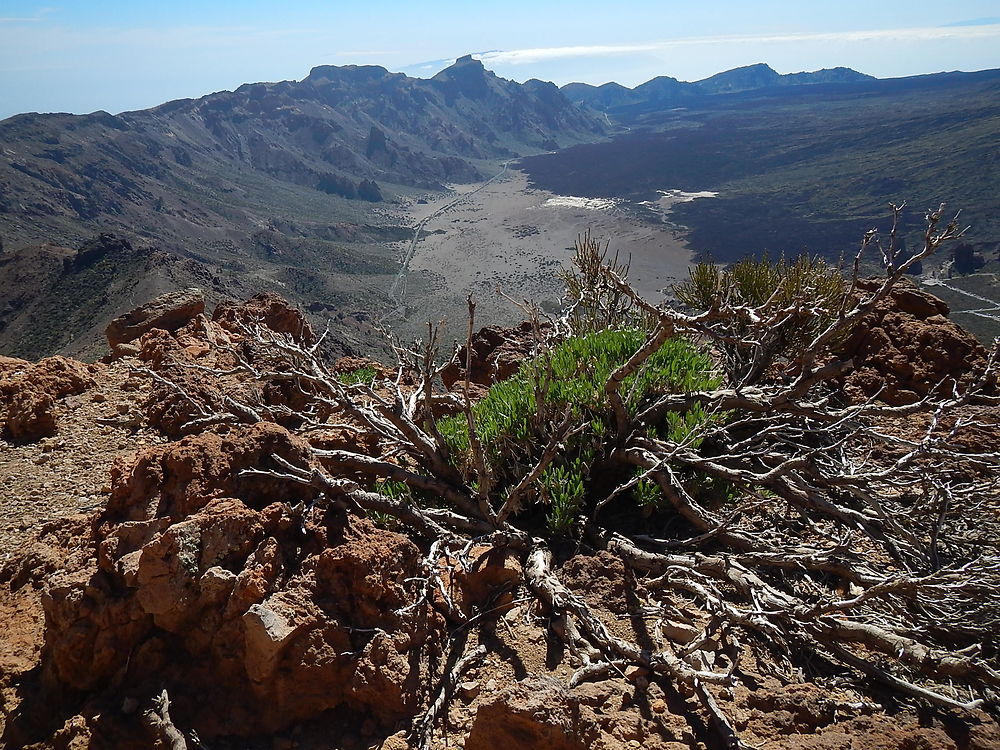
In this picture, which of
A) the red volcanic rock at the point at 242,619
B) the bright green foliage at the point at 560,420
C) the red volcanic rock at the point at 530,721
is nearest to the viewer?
the red volcanic rock at the point at 530,721

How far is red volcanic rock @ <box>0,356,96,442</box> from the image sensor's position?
4311mm

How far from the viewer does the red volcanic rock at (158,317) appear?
7652 millimetres

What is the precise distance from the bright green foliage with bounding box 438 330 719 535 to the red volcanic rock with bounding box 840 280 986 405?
1.56 meters

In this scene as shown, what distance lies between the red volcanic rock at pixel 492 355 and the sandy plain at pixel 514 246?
95.9ft

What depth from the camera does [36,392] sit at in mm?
4547

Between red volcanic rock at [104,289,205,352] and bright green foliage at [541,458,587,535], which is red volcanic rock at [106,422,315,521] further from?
red volcanic rock at [104,289,205,352]

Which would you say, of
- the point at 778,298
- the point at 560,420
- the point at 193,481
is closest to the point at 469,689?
the point at 193,481

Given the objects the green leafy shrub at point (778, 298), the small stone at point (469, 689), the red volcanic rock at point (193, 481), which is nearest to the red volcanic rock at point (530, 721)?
the small stone at point (469, 689)

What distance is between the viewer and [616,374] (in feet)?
9.52

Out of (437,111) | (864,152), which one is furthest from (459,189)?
(864,152)

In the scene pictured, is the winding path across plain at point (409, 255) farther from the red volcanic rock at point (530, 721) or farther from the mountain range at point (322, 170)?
the red volcanic rock at point (530, 721)

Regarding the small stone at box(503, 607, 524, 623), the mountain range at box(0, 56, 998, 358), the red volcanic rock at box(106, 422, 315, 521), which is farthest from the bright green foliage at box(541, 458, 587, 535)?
the mountain range at box(0, 56, 998, 358)

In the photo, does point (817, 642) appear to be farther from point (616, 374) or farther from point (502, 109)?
point (502, 109)

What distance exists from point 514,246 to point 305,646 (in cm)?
7319
